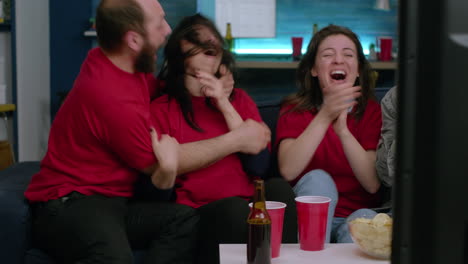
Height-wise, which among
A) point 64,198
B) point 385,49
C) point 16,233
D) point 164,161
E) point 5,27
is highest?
point 5,27

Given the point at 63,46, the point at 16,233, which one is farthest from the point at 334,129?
the point at 63,46

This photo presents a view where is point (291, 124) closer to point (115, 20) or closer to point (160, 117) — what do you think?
point (160, 117)

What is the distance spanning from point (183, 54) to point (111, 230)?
658 millimetres

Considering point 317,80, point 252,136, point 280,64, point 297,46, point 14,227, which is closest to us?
point 14,227

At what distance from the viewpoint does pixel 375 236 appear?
1.30 meters

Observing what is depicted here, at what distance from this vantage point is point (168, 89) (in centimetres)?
201

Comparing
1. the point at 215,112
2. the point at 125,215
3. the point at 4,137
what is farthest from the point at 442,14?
the point at 4,137

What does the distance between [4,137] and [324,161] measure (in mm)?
2737

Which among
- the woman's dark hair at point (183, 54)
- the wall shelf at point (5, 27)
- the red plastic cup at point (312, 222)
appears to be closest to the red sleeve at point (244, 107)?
the woman's dark hair at point (183, 54)

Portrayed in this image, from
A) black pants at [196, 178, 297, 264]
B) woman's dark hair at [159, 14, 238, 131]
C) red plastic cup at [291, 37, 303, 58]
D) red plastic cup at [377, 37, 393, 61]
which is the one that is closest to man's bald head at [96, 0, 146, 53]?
woman's dark hair at [159, 14, 238, 131]

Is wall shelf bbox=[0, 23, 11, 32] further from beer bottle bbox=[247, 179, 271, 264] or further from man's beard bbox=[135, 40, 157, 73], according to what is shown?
beer bottle bbox=[247, 179, 271, 264]

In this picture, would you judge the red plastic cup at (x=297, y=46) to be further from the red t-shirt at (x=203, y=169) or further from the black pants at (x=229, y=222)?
the black pants at (x=229, y=222)

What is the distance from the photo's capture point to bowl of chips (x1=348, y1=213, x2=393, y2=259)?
129cm

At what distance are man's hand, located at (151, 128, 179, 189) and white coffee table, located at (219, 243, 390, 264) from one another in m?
0.36
